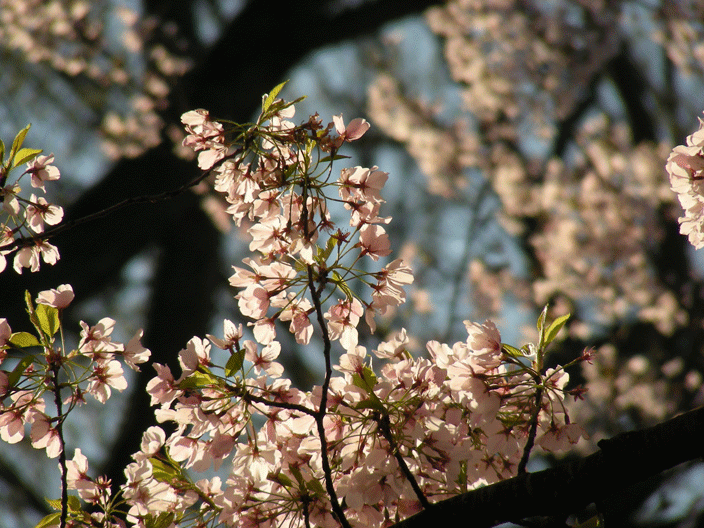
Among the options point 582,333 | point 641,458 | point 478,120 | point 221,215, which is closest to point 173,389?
point 641,458

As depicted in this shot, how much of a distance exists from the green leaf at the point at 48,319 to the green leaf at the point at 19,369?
10cm

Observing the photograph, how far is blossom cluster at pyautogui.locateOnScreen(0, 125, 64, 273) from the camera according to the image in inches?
49.6

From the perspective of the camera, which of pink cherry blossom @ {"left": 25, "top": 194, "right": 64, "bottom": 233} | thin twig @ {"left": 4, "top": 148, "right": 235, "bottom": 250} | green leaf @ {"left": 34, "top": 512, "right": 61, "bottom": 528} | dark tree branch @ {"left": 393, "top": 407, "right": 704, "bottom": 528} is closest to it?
dark tree branch @ {"left": 393, "top": 407, "right": 704, "bottom": 528}

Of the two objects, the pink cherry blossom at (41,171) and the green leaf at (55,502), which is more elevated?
the pink cherry blossom at (41,171)

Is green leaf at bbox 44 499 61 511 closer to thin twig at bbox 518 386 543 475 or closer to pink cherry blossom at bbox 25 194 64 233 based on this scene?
pink cherry blossom at bbox 25 194 64 233

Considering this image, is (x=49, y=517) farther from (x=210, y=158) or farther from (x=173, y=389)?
(x=210, y=158)

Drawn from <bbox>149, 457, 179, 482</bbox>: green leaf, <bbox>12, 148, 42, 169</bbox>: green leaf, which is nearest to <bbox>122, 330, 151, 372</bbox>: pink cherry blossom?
<bbox>149, 457, 179, 482</bbox>: green leaf

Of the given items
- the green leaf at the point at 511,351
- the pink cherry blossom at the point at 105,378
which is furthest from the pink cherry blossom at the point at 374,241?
the pink cherry blossom at the point at 105,378

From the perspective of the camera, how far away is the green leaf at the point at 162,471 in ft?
4.45

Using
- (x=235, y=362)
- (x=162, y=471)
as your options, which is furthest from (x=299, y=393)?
(x=162, y=471)

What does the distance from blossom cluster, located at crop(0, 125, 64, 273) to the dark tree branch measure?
106 cm

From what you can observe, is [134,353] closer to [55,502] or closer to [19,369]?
[19,369]

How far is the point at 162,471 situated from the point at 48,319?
437mm

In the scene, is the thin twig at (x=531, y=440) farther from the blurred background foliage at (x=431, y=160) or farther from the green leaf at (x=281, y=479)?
the blurred background foliage at (x=431, y=160)
